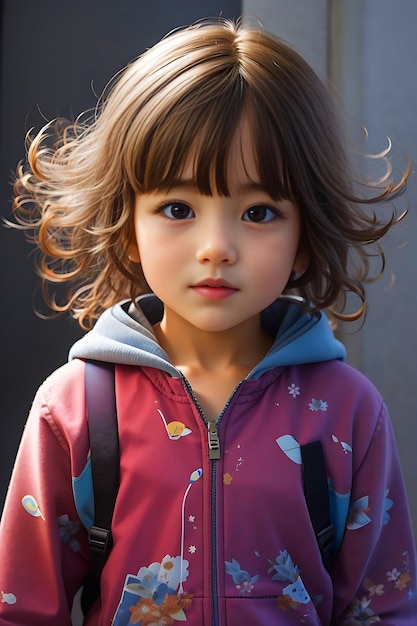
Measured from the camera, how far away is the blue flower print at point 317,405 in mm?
1482

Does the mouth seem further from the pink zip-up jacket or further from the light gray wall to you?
the light gray wall

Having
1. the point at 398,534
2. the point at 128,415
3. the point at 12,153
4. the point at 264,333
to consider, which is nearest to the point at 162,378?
the point at 128,415

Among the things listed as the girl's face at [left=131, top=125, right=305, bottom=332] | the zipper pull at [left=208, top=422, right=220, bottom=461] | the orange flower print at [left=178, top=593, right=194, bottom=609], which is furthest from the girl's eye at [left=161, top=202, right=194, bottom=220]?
the orange flower print at [left=178, top=593, right=194, bottom=609]

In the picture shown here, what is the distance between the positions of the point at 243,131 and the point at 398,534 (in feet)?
2.30

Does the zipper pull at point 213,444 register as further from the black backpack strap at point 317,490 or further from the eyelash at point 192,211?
the eyelash at point 192,211

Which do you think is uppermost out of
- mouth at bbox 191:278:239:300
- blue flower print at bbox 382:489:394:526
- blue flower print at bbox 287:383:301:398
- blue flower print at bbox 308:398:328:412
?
mouth at bbox 191:278:239:300

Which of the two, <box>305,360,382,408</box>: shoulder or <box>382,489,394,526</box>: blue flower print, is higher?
<box>305,360,382,408</box>: shoulder

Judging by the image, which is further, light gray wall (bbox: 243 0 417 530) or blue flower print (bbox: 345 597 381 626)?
light gray wall (bbox: 243 0 417 530)

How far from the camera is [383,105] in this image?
1980 mm

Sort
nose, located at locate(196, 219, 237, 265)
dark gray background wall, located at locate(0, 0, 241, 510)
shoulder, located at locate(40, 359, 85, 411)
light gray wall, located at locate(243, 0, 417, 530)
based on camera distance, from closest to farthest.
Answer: nose, located at locate(196, 219, 237, 265)
shoulder, located at locate(40, 359, 85, 411)
dark gray background wall, located at locate(0, 0, 241, 510)
light gray wall, located at locate(243, 0, 417, 530)

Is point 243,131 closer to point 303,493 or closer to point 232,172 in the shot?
point 232,172

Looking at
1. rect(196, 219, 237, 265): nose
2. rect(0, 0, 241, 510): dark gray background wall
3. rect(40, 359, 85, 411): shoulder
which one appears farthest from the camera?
rect(0, 0, 241, 510): dark gray background wall

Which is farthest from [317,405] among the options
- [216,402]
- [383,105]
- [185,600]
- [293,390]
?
[383,105]

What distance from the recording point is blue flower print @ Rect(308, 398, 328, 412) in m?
1.48
